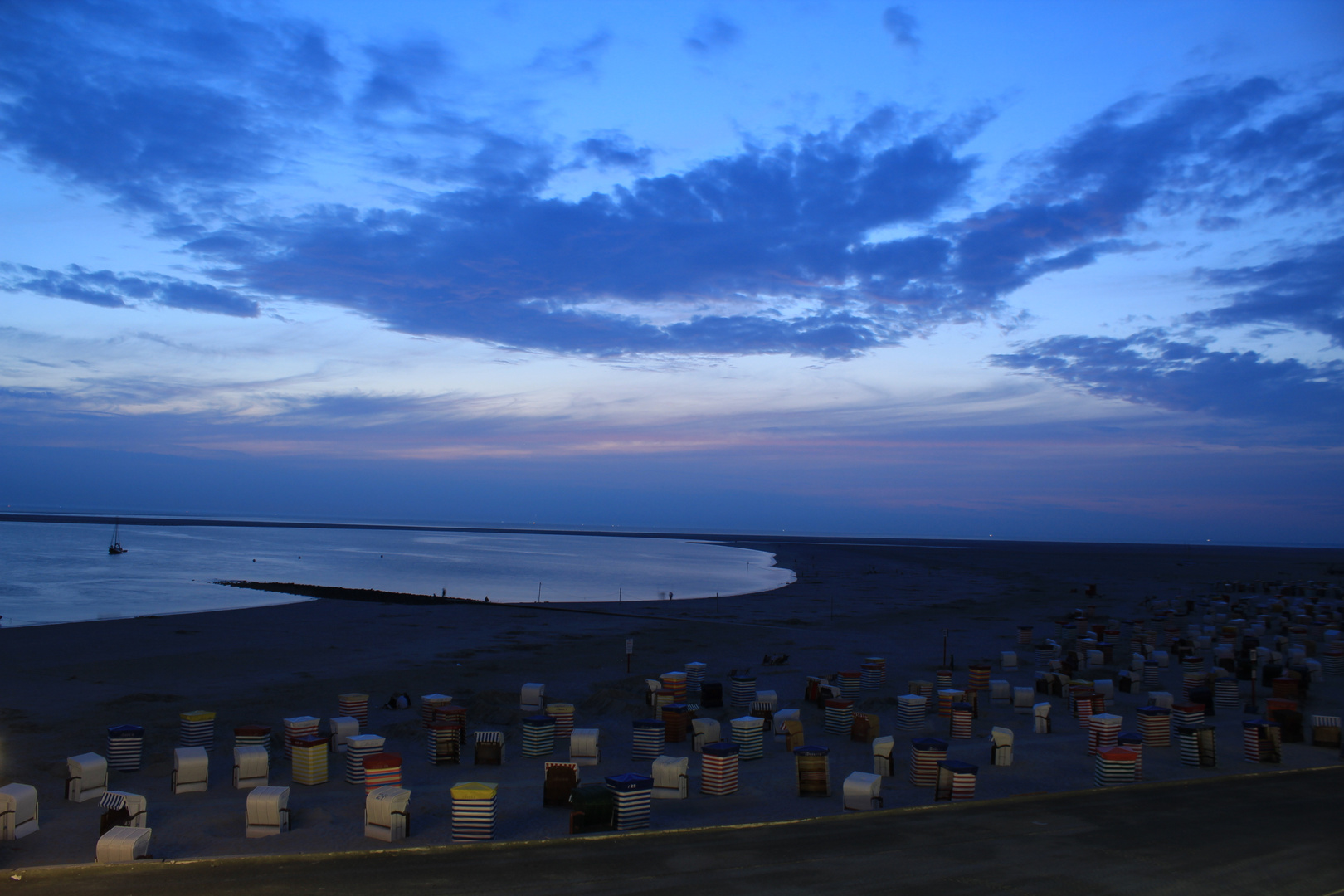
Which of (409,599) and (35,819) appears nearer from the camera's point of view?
(35,819)

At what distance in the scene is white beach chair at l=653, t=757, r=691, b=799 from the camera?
19953 millimetres

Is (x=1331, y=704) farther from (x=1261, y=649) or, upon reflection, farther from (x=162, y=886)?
(x=162, y=886)

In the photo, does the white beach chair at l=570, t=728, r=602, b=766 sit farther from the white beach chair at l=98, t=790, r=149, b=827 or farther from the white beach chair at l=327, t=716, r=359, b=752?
the white beach chair at l=98, t=790, r=149, b=827

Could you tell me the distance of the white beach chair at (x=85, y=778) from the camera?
62.4 ft

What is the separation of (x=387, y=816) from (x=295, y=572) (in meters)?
95.0

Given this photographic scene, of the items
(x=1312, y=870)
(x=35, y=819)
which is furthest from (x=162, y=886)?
(x=1312, y=870)

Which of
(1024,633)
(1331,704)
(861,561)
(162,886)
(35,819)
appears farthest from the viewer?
(861,561)

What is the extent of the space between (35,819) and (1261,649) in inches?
1848

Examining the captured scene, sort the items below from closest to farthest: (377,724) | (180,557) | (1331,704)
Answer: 1. (377,724)
2. (1331,704)
3. (180,557)

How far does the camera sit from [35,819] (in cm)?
1681

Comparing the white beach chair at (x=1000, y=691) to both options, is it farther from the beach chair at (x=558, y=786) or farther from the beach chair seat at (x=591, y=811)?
the beach chair seat at (x=591, y=811)

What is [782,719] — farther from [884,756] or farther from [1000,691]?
[1000,691]

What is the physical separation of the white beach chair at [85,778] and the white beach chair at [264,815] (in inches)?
206

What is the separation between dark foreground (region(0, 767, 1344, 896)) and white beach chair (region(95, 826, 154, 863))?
0.20m
